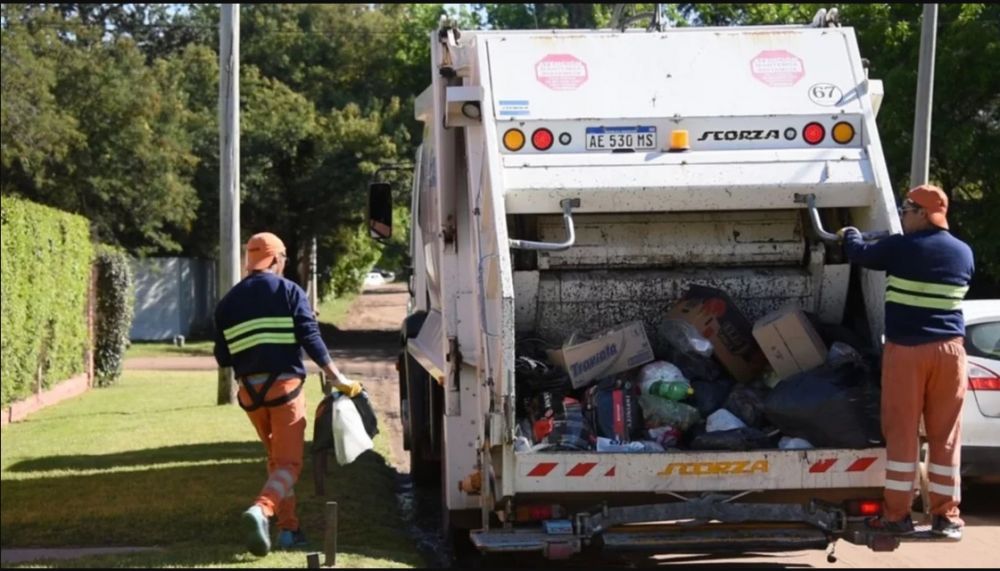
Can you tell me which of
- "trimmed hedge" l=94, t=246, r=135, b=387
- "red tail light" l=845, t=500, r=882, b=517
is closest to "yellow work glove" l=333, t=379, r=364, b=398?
"red tail light" l=845, t=500, r=882, b=517

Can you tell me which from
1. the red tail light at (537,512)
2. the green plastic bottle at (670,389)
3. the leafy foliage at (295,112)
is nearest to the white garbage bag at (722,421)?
the green plastic bottle at (670,389)

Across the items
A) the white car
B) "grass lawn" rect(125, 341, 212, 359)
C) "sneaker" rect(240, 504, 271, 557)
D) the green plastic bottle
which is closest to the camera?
"sneaker" rect(240, 504, 271, 557)

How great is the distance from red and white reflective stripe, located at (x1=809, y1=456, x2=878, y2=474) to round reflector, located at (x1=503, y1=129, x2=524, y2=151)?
223 cm

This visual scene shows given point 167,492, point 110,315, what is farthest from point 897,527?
point 110,315

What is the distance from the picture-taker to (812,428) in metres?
7.45

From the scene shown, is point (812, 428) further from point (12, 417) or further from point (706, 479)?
point (12, 417)

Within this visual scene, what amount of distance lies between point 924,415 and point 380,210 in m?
5.67

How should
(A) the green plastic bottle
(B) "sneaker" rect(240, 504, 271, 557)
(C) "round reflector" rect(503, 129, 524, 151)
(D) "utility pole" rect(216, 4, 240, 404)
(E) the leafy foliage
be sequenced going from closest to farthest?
(B) "sneaker" rect(240, 504, 271, 557)
(A) the green plastic bottle
(C) "round reflector" rect(503, 129, 524, 151)
(D) "utility pole" rect(216, 4, 240, 404)
(E) the leafy foliage

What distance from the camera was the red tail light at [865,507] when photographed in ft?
24.5

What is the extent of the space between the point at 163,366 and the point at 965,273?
22.9 m

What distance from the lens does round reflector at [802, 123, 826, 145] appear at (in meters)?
8.02

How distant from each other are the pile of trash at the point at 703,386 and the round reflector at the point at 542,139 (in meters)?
1.04

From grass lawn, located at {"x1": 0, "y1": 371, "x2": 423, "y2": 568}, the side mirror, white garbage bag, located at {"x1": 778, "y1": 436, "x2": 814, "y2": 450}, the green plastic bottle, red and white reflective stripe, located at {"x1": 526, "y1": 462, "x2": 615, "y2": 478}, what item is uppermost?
the side mirror

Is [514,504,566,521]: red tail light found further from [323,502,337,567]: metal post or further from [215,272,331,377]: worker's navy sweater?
[215,272,331,377]: worker's navy sweater
